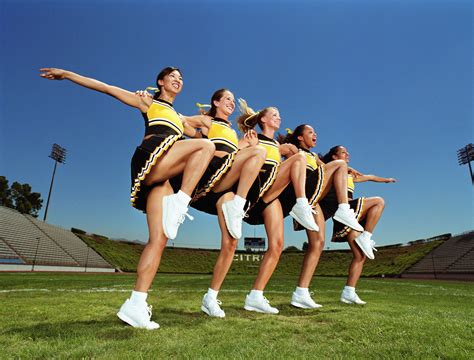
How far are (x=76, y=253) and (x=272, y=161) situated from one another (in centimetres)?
3902

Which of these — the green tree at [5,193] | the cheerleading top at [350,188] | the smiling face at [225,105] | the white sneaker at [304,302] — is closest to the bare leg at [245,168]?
the smiling face at [225,105]

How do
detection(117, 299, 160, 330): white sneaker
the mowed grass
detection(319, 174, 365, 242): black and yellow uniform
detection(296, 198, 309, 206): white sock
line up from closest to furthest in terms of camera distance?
the mowed grass → detection(117, 299, 160, 330): white sneaker → detection(296, 198, 309, 206): white sock → detection(319, 174, 365, 242): black and yellow uniform

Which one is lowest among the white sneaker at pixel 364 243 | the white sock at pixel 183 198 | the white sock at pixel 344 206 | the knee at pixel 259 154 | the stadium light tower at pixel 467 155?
the white sneaker at pixel 364 243

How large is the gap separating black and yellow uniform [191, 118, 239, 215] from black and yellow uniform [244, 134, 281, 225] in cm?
44

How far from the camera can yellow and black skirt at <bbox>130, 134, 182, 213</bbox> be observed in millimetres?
2961

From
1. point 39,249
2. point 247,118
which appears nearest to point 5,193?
point 39,249

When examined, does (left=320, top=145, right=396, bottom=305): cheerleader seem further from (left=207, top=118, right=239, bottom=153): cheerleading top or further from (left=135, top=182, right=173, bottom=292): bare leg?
(left=135, top=182, right=173, bottom=292): bare leg

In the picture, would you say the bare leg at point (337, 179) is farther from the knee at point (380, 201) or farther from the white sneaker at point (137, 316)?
the white sneaker at point (137, 316)

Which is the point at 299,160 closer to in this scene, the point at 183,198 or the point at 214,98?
the point at 214,98

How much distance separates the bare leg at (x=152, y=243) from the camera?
113 inches

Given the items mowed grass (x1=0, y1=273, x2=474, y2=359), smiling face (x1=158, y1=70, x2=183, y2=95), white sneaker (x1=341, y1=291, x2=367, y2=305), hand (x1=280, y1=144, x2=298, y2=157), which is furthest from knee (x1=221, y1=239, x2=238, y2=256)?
white sneaker (x1=341, y1=291, x2=367, y2=305)

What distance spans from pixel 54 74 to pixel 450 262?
39.8 metres

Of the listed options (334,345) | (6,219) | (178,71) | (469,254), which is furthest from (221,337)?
(6,219)

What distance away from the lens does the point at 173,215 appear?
9.42ft
